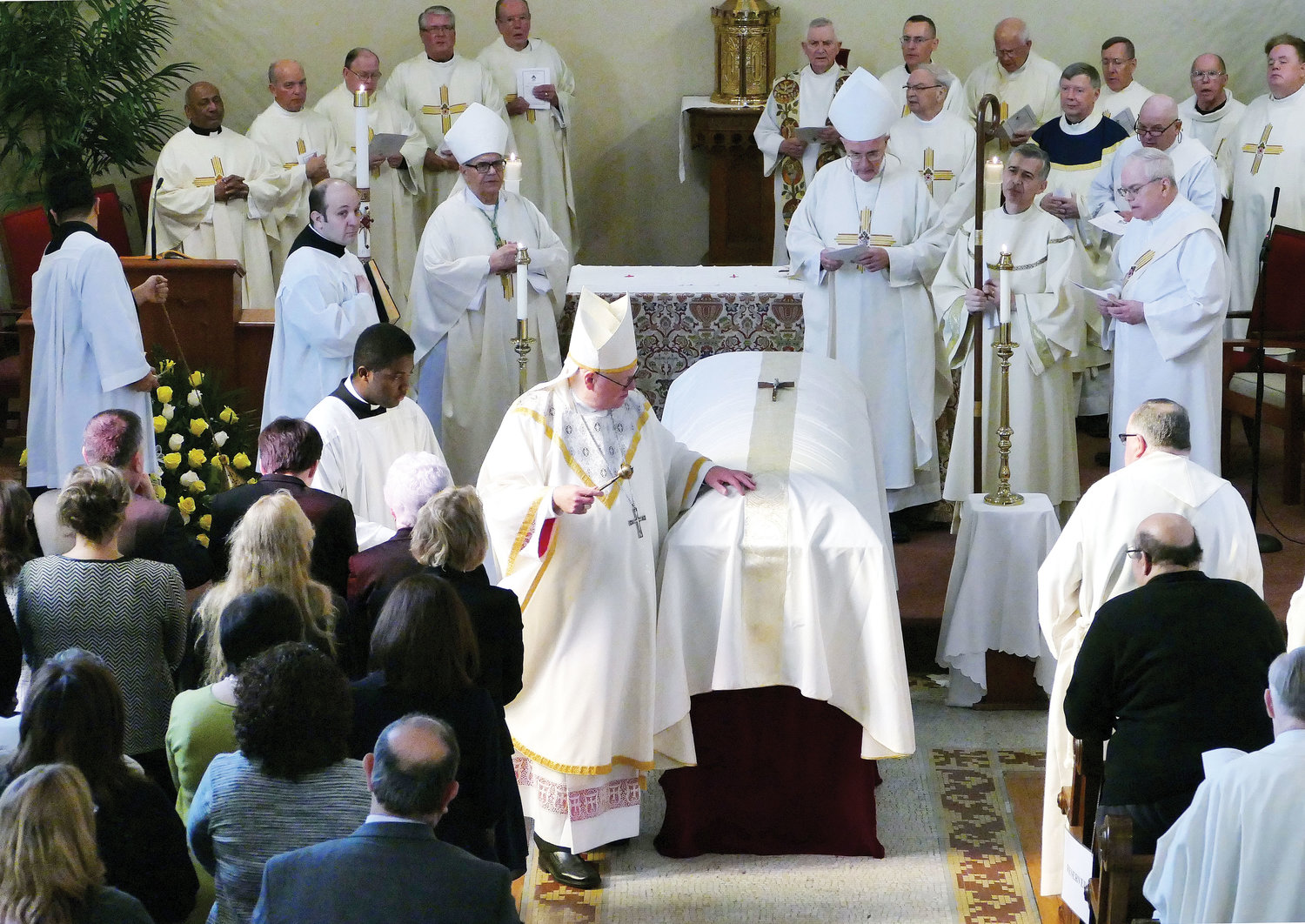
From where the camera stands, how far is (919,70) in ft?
32.6

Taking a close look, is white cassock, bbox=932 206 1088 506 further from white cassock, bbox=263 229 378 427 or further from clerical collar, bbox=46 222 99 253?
clerical collar, bbox=46 222 99 253

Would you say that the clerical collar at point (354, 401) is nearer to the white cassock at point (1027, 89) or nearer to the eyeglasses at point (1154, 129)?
the eyeglasses at point (1154, 129)

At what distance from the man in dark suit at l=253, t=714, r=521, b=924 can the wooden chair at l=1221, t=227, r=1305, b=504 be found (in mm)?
5926

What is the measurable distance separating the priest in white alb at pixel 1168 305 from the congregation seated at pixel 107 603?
458cm

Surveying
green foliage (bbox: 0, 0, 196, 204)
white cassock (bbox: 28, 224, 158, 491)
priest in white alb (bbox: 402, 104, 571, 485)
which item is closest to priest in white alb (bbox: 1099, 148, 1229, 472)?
priest in white alb (bbox: 402, 104, 571, 485)

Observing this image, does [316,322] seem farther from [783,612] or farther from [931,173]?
[931,173]

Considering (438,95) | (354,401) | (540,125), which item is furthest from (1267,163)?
(354,401)

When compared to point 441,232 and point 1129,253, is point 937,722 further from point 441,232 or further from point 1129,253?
point 441,232

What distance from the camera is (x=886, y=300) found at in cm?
796

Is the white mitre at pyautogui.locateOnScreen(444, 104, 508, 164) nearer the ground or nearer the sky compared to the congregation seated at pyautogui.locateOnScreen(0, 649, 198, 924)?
nearer the sky

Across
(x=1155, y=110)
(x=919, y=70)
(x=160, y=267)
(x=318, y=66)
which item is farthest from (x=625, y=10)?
(x=160, y=267)

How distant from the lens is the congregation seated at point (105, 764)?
3125 millimetres

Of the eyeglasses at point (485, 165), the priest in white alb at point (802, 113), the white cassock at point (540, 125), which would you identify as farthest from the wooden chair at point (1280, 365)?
the white cassock at point (540, 125)

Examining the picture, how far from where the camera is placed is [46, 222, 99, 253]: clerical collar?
653cm
